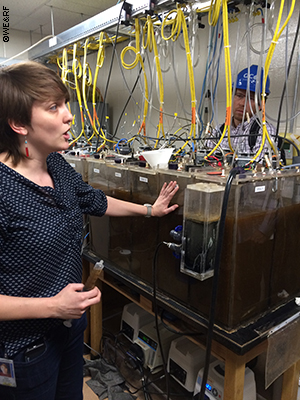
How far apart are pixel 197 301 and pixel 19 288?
1.95ft

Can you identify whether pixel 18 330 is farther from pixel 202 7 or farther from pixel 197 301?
pixel 202 7

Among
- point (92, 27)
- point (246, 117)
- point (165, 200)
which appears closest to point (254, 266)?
point (165, 200)

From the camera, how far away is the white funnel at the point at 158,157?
1197 millimetres

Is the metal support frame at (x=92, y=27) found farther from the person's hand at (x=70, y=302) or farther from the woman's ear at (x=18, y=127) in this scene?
the person's hand at (x=70, y=302)

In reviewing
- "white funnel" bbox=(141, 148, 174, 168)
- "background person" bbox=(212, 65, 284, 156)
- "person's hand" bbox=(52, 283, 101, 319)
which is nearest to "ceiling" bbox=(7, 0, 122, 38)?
"background person" bbox=(212, 65, 284, 156)

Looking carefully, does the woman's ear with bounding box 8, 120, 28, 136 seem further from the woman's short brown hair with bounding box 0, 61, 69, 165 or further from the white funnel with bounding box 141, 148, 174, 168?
the white funnel with bounding box 141, 148, 174, 168

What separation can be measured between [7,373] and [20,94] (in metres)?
0.80

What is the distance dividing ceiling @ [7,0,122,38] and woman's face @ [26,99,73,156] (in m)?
2.57

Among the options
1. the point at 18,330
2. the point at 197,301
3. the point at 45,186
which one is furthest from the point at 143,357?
the point at 45,186

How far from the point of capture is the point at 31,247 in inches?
33.1

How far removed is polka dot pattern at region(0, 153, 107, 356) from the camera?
0.83 metres

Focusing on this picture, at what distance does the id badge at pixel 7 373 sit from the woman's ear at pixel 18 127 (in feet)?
2.16

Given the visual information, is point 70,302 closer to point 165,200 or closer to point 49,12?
point 165,200

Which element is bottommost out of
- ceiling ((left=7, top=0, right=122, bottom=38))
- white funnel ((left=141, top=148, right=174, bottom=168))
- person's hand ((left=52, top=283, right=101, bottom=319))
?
person's hand ((left=52, top=283, right=101, bottom=319))
